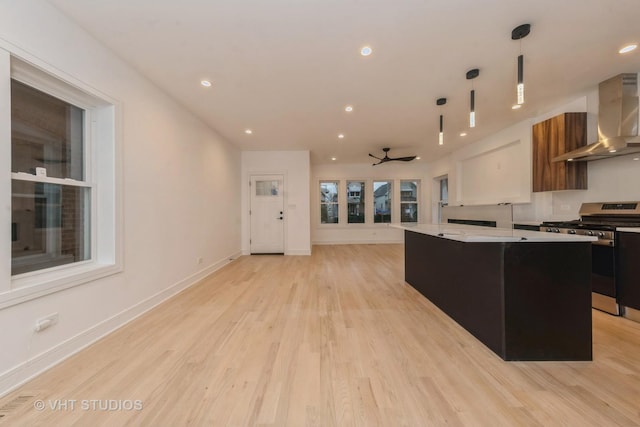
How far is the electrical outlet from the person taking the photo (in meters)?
1.64

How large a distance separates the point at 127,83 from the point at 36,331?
92.0 inches

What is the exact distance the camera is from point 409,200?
8.14 metres

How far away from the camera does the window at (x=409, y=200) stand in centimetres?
812

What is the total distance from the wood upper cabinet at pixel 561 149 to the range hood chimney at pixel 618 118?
0.35 meters

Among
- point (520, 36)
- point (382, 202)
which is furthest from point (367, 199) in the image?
point (520, 36)

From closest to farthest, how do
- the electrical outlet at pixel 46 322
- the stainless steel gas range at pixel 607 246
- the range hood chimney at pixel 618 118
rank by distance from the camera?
the electrical outlet at pixel 46 322, the stainless steel gas range at pixel 607 246, the range hood chimney at pixel 618 118

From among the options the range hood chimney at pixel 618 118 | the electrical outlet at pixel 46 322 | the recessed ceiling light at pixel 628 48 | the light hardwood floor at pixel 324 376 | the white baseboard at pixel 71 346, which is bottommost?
the light hardwood floor at pixel 324 376

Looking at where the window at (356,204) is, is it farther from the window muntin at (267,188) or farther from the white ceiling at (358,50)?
the white ceiling at (358,50)

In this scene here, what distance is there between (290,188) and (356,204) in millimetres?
2979

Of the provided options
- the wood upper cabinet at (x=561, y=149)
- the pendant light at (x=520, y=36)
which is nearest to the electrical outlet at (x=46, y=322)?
the pendant light at (x=520, y=36)

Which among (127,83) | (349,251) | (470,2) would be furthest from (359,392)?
(349,251)

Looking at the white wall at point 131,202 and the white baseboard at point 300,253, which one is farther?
the white baseboard at point 300,253

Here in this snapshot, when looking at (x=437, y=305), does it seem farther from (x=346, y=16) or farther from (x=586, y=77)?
(x=586, y=77)

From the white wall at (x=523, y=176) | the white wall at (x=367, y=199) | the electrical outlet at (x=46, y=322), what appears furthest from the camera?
the white wall at (x=367, y=199)
